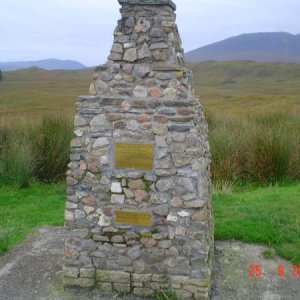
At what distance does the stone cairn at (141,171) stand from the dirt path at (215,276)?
17.3 inches

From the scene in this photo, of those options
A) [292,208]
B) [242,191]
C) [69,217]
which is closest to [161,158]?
[69,217]

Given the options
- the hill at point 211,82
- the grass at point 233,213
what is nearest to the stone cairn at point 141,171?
the grass at point 233,213

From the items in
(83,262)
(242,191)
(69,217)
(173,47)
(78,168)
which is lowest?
(242,191)

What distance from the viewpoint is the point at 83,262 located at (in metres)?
5.79

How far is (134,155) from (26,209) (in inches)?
233

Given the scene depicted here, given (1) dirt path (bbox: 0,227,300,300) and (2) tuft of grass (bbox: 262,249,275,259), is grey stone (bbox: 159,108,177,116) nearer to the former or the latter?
(1) dirt path (bbox: 0,227,300,300)

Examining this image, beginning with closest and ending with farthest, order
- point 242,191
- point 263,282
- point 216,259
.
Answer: point 263,282
point 216,259
point 242,191

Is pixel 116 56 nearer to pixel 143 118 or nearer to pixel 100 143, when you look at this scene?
pixel 143 118

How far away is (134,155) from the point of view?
545 cm

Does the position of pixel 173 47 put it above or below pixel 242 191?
above

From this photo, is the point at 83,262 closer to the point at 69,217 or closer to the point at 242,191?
the point at 69,217

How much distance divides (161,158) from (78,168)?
41.7 inches

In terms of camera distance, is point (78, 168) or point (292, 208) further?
point (292, 208)

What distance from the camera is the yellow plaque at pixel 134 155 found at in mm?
5414
